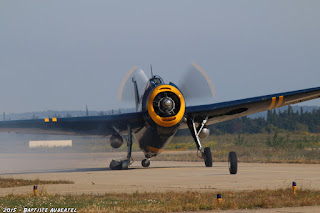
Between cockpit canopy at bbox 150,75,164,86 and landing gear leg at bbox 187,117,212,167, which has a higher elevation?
cockpit canopy at bbox 150,75,164,86

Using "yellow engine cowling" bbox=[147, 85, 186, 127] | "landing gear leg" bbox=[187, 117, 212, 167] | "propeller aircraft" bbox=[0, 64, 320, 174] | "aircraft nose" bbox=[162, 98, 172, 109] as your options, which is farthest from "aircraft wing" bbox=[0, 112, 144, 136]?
"aircraft nose" bbox=[162, 98, 172, 109]

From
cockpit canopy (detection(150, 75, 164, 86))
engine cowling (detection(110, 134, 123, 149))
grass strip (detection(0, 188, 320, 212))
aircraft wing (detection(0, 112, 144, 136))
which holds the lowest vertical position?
grass strip (detection(0, 188, 320, 212))

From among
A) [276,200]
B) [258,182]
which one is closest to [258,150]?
[258,182]

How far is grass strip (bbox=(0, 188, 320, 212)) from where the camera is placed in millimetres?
14406

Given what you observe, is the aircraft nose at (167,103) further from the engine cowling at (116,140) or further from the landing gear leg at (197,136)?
the engine cowling at (116,140)

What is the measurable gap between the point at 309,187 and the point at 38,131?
1703cm

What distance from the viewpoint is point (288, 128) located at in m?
98.8

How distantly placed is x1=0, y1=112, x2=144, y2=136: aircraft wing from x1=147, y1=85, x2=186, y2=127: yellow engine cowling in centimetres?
213

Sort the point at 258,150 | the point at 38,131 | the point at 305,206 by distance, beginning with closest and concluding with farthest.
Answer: the point at 305,206 < the point at 38,131 < the point at 258,150

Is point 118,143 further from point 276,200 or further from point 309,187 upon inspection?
point 276,200

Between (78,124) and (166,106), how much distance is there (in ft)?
20.5

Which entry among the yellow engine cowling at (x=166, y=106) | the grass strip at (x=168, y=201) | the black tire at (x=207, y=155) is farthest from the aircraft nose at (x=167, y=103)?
the grass strip at (x=168, y=201)

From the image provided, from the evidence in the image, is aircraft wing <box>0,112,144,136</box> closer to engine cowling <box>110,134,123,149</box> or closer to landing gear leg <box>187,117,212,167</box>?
engine cowling <box>110,134,123,149</box>

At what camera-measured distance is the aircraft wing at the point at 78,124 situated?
29000mm
